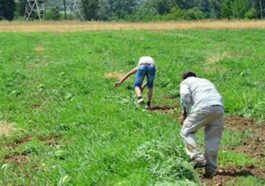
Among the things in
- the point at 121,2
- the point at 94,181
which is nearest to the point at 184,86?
the point at 94,181

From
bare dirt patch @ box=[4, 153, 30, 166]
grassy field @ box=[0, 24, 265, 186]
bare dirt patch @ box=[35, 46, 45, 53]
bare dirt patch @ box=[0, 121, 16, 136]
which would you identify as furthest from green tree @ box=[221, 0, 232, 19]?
bare dirt patch @ box=[4, 153, 30, 166]

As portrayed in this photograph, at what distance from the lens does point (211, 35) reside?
3700 cm

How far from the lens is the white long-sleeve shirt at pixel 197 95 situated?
28.3 feet

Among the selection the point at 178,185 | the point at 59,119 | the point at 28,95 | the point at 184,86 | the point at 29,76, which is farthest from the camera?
the point at 29,76

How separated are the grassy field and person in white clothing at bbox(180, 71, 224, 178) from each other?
211mm

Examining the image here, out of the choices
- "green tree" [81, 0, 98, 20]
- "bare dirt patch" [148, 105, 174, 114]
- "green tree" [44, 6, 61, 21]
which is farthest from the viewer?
"green tree" [81, 0, 98, 20]

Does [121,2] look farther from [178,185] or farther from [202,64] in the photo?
[178,185]

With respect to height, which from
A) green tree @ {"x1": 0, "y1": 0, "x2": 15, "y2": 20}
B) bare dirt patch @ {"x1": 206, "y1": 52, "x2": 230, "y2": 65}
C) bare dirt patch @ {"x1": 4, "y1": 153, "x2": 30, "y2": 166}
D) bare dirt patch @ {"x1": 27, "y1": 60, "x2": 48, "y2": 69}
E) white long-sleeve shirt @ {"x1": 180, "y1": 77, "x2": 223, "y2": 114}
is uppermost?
white long-sleeve shirt @ {"x1": 180, "y1": 77, "x2": 223, "y2": 114}

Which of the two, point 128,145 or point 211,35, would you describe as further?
point 211,35

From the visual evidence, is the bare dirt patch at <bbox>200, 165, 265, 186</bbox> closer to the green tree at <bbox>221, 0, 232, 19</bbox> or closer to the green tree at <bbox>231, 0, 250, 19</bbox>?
the green tree at <bbox>231, 0, 250, 19</bbox>

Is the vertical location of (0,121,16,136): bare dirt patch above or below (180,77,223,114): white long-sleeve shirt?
below

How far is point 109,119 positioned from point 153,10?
403ft

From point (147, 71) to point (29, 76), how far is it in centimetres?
673

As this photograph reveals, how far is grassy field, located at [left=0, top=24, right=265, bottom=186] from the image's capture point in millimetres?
8406
